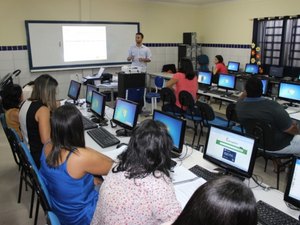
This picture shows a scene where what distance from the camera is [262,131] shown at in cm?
319

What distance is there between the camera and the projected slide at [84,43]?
283 inches

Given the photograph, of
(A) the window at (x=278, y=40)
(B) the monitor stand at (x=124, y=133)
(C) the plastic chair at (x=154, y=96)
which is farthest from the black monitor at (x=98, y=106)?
(A) the window at (x=278, y=40)

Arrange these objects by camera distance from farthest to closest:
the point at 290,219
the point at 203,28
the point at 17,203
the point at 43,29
A: the point at 203,28 → the point at 43,29 → the point at 17,203 → the point at 290,219

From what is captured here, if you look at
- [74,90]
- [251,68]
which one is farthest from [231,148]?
[251,68]

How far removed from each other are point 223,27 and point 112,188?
8064 millimetres

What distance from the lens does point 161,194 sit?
1.45 meters

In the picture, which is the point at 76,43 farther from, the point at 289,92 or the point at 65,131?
the point at 65,131

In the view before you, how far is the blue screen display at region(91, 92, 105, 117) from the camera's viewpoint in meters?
3.55

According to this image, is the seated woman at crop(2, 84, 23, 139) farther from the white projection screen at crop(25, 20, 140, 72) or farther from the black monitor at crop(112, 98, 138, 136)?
the white projection screen at crop(25, 20, 140, 72)

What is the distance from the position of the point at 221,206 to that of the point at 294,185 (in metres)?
1.08

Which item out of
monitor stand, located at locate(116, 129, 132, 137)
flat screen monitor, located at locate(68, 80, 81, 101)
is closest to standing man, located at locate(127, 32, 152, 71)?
flat screen monitor, located at locate(68, 80, 81, 101)

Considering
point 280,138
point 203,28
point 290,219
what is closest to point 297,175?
point 290,219

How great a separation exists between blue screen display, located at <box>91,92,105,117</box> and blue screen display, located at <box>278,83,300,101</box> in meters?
2.97

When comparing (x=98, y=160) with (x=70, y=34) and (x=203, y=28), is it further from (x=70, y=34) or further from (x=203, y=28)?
(x=203, y=28)
